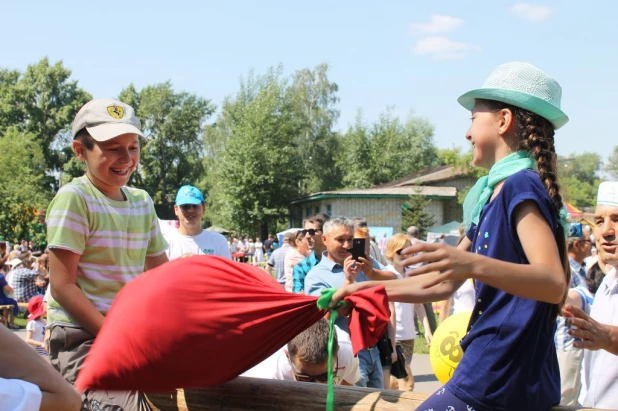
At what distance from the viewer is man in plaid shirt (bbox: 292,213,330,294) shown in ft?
25.7

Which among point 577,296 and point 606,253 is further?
point 577,296

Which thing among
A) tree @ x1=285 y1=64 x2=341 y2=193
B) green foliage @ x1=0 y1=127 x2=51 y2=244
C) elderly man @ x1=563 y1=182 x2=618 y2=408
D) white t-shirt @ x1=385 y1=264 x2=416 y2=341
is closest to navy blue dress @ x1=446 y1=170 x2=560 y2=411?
elderly man @ x1=563 y1=182 x2=618 y2=408

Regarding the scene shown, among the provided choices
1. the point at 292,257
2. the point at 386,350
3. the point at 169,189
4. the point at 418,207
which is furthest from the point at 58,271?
the point at 169,189

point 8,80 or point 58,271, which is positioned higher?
point 8,80

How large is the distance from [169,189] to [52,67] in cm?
1618

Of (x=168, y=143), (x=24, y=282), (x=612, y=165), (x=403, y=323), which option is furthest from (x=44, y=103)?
(x=612, y=165)

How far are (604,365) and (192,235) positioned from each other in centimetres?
479

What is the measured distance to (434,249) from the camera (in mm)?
2131

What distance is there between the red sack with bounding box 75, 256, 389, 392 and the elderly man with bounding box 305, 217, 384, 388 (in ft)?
10.6

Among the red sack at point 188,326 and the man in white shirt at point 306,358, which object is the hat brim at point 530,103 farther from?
the man in white shirt at point 306,358

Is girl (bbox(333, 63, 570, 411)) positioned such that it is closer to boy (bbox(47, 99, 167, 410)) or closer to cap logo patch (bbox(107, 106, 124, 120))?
boy (bbox(47, 99, 167, 410))

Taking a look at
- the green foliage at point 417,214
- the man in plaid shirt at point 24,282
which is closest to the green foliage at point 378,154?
the green foliage at point 417,214

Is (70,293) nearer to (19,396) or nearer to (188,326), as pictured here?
(188,326)

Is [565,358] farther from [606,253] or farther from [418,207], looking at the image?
[418,207]
